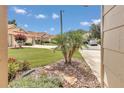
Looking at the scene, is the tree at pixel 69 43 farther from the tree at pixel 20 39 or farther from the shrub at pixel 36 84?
the shrub at pixel 36 84

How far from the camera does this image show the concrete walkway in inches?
211

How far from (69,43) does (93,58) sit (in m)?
1.94

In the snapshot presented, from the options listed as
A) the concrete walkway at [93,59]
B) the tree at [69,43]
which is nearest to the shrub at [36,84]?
the concrete walkway at [93,59]

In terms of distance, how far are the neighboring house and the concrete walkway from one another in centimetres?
114

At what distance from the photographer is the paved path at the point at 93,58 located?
5.44m

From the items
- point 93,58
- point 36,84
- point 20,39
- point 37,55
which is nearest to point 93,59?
point 93,58

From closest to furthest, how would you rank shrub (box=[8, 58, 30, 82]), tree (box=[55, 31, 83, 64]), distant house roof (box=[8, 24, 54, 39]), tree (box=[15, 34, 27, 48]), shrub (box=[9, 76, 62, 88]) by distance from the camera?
1. shrub (box=[9, 76, 62, 88])
2. shrub (box=[8, 58, 30, 82])
3. tree (box=[55, 31, 83, 64])
4. distant house roof (box=[8, 24, 54, 39])
5. tree (box=[15, 34, 27, 48])

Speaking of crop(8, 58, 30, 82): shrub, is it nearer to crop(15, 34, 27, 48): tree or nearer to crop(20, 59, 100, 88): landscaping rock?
crop(20, 59, 100, 88): landscaping rock

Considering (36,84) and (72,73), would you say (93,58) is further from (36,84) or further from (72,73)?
(36,84)

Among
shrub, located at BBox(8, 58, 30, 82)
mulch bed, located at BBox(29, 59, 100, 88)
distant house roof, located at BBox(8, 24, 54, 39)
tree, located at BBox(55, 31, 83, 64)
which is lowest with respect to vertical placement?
mulch bed, located at BBox(29, 59, 100, 88)

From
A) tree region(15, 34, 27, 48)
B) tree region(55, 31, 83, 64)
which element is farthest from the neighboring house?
tree region(55, 31, 83, 64)

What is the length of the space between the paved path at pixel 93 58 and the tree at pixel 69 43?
0.62 m

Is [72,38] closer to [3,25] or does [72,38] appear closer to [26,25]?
[26,25]

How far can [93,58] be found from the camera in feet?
23.5
